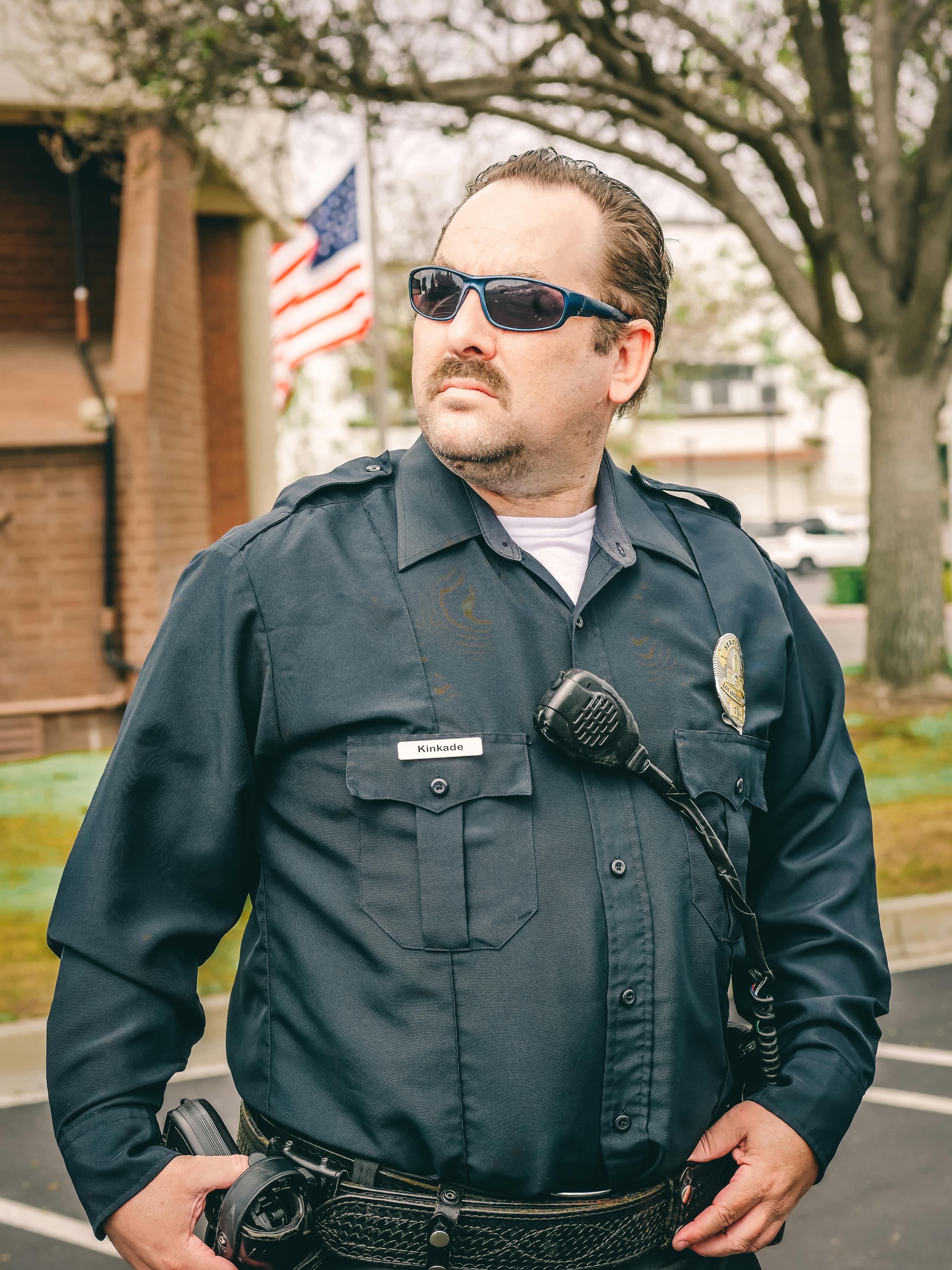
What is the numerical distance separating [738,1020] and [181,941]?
12.4 feet

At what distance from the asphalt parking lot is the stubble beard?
2597 mm

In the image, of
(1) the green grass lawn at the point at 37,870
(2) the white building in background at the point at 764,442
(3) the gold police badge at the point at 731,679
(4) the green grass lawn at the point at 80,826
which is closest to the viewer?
(3) the gold police badge at the point at 731,679

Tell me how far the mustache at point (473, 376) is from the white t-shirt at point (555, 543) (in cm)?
20

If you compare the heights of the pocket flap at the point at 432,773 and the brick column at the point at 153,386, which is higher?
the brick column at the point at 153,386

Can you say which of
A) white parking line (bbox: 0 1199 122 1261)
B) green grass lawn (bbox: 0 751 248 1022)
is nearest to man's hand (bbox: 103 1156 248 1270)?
green grass lawn (bbox: 0 751 248 1022)

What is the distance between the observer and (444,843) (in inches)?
64.7

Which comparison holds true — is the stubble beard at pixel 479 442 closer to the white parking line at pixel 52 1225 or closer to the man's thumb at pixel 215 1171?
the man's thumb at pixel 215 1171

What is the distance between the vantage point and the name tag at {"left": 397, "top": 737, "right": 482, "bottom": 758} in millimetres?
1668

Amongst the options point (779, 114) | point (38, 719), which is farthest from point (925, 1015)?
point (779, 114)

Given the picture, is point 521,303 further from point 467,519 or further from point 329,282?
point 329,282

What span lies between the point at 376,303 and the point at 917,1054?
292 inches

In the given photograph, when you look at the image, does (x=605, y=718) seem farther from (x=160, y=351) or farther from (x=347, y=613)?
(x=160, y=351)

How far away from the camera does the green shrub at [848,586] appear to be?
23.2 meters

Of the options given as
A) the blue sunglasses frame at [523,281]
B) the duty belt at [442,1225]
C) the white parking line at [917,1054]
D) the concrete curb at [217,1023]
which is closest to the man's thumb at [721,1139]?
the duty belt at [442,1225]
